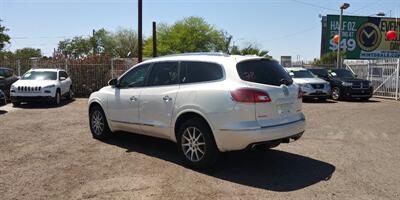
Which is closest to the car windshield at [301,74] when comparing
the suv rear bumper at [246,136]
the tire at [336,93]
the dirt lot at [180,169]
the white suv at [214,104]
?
the tire at [336,93]

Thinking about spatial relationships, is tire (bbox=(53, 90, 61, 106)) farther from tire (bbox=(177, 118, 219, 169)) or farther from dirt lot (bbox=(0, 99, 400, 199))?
tire (bbox=(177, 118, 219, 169))

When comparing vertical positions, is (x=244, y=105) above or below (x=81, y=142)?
above

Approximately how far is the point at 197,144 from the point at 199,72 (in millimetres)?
1150

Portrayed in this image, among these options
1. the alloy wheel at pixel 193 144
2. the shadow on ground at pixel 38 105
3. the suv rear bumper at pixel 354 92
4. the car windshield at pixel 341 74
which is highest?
the car windshield at pixel 341 74

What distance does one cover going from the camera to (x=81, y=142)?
29.7 feet

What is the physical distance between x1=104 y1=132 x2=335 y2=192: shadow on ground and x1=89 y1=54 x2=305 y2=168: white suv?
0.42 metres

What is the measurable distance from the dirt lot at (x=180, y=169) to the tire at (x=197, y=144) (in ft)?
0.61

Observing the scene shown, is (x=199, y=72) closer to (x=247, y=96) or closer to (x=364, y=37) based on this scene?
(x=247, y=96)

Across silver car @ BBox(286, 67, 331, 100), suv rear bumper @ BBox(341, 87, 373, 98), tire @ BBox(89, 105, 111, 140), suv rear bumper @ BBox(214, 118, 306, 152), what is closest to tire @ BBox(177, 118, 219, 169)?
suv rear bumper @ BBox(214, 118, 306, 152)

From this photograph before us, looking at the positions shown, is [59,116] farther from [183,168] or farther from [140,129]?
[183,168]

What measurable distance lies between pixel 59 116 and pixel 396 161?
32.5 ft

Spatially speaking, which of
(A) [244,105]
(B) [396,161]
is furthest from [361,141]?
(A) [244,105]

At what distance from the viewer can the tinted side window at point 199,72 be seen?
6.76 m

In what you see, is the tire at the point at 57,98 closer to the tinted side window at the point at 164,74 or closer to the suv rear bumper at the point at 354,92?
the tinted side window at the point at 164,74
